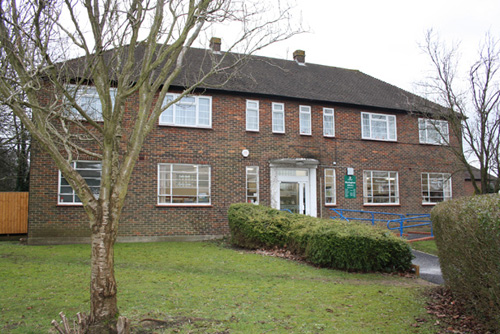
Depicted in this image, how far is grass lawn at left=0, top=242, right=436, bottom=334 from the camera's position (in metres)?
5.32

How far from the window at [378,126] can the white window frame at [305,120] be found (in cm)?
274

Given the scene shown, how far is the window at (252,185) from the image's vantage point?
15797 millimetres

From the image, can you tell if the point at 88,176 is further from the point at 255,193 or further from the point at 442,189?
the point at 442,189

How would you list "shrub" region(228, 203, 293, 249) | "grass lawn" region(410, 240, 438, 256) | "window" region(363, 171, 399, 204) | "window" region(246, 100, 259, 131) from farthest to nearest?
"window" region(363, 171, 399, 204), "window" region(246, 100, 259, 131), "grass lawn" region(410, 240, 438, 256), "shrub" region(228, 203, 293, 249)

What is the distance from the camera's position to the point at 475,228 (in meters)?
4.84

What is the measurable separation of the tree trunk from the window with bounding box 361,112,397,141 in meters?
15.0

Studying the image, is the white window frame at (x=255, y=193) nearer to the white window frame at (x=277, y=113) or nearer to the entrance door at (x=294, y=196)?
the entrance door at (x=294, y=196)

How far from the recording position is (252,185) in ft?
52.0

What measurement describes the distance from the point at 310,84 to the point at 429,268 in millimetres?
10833

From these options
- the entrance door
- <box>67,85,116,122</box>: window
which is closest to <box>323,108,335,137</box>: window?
the entrance door

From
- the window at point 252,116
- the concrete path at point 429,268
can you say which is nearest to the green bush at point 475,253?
the concrete path at point 429,268

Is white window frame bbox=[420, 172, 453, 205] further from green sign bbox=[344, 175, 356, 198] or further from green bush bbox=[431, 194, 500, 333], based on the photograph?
green bush bbox=[431, 194, 500, 333]

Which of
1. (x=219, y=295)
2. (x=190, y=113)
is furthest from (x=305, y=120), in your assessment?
(x=219, y=295)

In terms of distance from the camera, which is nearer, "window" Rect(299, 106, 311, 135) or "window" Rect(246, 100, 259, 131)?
"window" Rect(246, 100, 259, 131)
